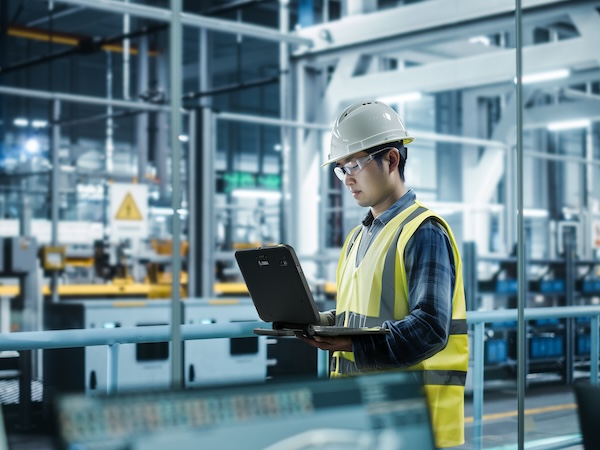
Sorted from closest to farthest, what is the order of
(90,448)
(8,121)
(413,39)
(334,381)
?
(90,448) < (334,381) < (413,39) < (8,121)

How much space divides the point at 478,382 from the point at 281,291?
1732mm

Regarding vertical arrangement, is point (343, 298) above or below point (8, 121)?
below

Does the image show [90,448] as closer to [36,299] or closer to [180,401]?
[180,401]

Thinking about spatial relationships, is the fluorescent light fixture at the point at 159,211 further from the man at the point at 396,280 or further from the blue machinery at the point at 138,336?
the man at the point at 396,280

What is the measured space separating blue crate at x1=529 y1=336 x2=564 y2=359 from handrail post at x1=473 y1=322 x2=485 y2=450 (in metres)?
5.64

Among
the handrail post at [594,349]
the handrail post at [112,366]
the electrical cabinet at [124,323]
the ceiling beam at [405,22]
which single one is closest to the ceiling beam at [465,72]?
Result: the ceiling beam at [405,22]

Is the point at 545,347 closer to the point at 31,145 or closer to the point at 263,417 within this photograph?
the point at 263,417

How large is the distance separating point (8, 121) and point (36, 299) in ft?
48.4

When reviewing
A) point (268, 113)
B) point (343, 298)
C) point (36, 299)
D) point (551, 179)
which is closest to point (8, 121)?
point (268, 113)

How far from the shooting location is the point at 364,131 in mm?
2150

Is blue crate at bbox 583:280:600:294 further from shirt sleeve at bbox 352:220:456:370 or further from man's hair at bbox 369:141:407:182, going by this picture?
shirt sleeve at bbox 352:220:456:370

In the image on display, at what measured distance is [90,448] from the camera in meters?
0.88

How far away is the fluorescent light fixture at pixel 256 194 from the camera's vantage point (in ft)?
57.2

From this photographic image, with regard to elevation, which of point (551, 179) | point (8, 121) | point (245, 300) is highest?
point (8, 121)
